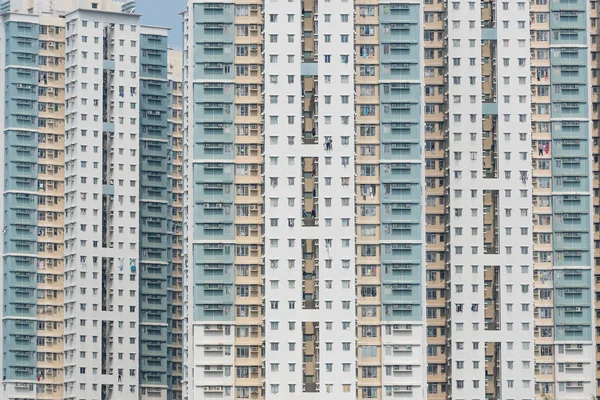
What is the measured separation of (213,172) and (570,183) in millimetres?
23047

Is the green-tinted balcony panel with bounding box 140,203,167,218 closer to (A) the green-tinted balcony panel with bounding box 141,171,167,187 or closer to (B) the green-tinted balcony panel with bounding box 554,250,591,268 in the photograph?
(A) the green-tinted balcony panel with bounding box 141,171,167,187

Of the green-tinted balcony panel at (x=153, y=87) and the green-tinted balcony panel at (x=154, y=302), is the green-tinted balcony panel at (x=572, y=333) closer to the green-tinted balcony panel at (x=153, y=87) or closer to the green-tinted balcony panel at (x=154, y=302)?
the green-tinted balcony panel at (x=154, y=302)

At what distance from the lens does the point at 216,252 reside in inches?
4503

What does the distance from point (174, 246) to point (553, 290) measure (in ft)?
109

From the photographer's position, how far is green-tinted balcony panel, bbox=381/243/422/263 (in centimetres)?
11494

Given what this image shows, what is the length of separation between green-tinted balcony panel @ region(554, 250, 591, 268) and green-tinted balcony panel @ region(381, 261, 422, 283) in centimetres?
1245

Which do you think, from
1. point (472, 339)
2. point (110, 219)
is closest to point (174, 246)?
point (110, 219)

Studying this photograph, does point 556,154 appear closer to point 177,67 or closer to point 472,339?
point 472,339

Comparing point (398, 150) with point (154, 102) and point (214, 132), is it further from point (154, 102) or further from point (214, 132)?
point (154, 102)

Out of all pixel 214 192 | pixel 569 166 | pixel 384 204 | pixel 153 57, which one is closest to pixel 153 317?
pixel 153 57

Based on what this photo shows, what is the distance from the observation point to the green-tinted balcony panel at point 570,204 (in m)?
124

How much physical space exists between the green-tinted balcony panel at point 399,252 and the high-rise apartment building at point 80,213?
101 feet

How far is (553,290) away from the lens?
4899 inches

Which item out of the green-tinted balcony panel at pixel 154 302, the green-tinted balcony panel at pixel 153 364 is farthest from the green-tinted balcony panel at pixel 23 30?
the green-tinted balcony panel at pixel 153 364
